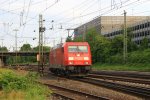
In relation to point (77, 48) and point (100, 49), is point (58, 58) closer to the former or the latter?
point (77, 48)

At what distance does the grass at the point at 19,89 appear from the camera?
16095mm

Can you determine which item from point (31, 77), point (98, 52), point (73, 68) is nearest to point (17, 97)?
point (31, 77)

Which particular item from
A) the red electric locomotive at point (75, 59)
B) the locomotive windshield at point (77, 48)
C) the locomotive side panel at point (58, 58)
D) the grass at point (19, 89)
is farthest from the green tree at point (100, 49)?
the grass at point (19, 89)

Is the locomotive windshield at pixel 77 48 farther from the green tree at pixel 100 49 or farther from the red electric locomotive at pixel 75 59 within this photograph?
the green tree at pixel 100 49

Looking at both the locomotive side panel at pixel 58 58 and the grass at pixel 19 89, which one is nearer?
the grass at pixel 19 89

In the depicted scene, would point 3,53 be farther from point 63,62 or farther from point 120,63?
point 63,62

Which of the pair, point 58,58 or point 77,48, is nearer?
point 77,48

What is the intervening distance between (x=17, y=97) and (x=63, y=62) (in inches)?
729

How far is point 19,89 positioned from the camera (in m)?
19.7

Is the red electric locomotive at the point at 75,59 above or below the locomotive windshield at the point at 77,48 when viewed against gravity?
below

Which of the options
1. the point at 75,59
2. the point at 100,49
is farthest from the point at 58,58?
the point at 100,49

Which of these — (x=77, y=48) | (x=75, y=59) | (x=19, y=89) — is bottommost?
(x=19, y=89)

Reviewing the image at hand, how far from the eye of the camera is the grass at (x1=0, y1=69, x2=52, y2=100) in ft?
52.8

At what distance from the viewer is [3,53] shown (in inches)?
4267
